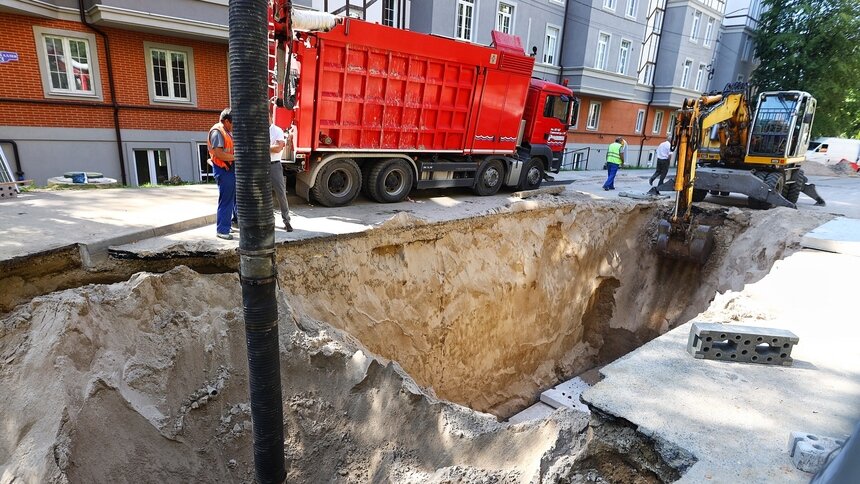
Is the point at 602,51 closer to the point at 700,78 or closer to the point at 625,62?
the point at 625,62

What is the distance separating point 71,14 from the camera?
406 inches

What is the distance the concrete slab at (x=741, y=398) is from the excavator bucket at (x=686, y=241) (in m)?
4.91

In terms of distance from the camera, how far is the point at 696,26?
23984 mm

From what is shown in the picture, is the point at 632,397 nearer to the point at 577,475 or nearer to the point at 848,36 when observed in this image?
the point at 577,475

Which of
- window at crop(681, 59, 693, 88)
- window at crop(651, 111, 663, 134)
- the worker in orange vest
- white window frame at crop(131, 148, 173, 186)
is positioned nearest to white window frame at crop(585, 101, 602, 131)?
window at crop(651, 111, 663, 134)

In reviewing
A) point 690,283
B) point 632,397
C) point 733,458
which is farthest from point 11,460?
point 690,283

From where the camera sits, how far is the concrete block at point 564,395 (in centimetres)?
878

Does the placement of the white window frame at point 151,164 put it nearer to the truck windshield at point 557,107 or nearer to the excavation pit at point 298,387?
the excavation pit at point 298,387

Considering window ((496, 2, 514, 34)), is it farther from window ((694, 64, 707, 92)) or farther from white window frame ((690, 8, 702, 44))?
window ((694, 64, 707, 92))

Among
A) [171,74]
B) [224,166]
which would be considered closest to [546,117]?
[224,166]

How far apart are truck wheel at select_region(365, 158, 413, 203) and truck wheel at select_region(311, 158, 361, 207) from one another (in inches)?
14.3

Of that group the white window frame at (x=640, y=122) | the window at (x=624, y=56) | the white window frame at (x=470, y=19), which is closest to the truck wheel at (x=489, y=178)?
the white window frame at (x=470, y=19)

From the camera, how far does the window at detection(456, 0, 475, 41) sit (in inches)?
612

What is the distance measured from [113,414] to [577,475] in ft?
11.1
